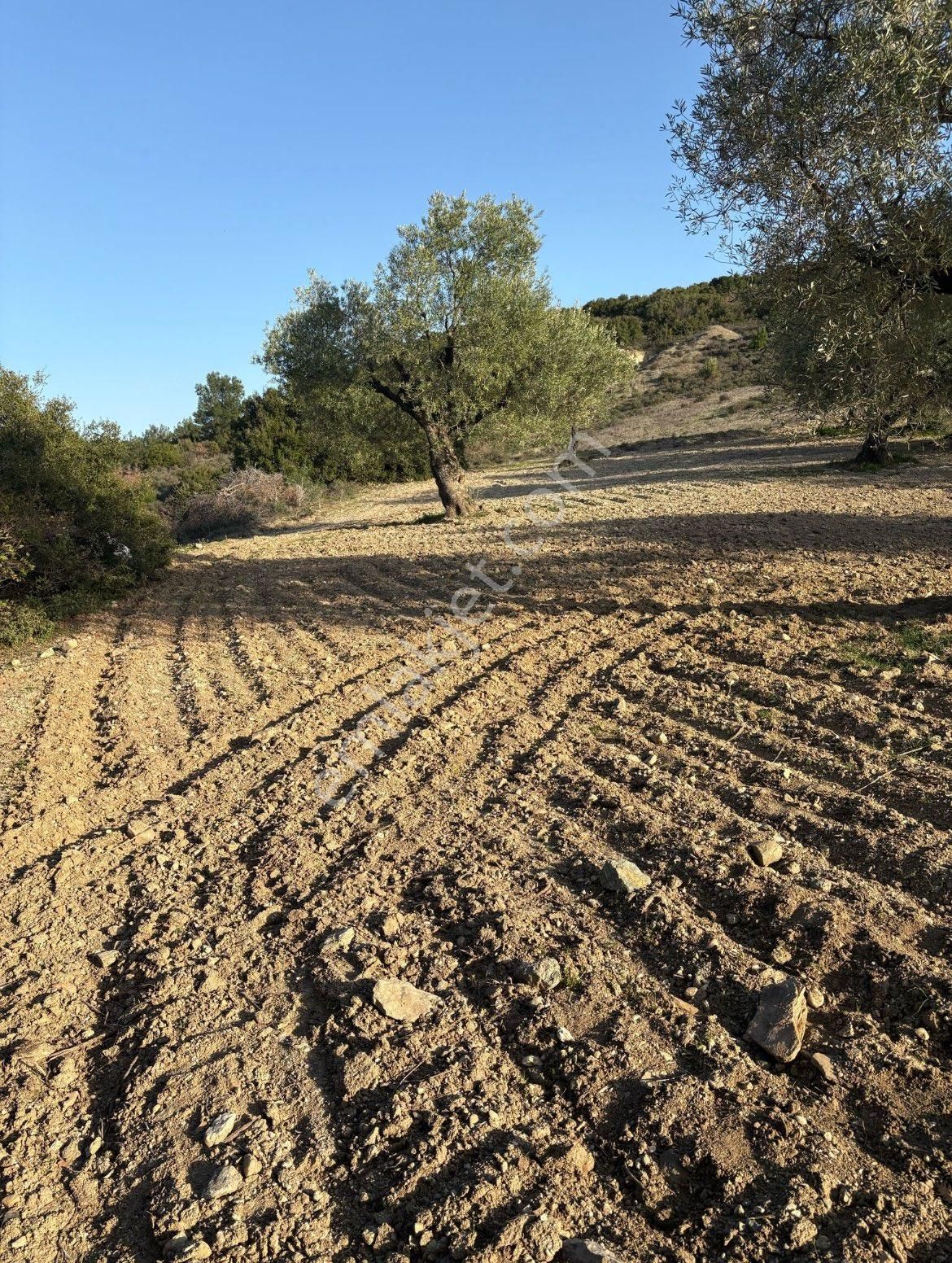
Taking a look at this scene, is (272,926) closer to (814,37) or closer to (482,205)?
(814,37)

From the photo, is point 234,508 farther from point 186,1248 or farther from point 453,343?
point 186,1248

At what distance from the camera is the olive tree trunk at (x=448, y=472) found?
648 inches

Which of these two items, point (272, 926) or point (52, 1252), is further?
point (272, 926)

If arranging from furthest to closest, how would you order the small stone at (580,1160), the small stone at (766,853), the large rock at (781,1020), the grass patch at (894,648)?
the grass patch at (894,648), the small stone at (766,853), the large rock at (781,1020), the small stone at (580,1160)

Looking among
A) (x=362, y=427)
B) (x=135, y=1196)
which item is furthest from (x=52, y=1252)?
(x=362, y=427)

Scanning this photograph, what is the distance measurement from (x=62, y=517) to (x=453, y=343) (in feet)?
27.1

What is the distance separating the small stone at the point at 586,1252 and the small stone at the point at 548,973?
0.96 meters

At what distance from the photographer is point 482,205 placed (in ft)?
50.1

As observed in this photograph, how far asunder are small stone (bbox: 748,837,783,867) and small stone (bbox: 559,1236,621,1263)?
194 centimetres

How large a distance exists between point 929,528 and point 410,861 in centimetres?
1046

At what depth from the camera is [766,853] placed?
361cm

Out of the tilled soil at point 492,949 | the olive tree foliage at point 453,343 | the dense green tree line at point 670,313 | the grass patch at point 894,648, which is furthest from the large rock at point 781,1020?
the dense green tree line at point 670,313

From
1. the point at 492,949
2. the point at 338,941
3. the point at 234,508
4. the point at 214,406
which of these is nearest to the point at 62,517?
the point at 338,941

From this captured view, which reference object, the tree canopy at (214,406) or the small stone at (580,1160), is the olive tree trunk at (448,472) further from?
the tree canopy at (214,406)
